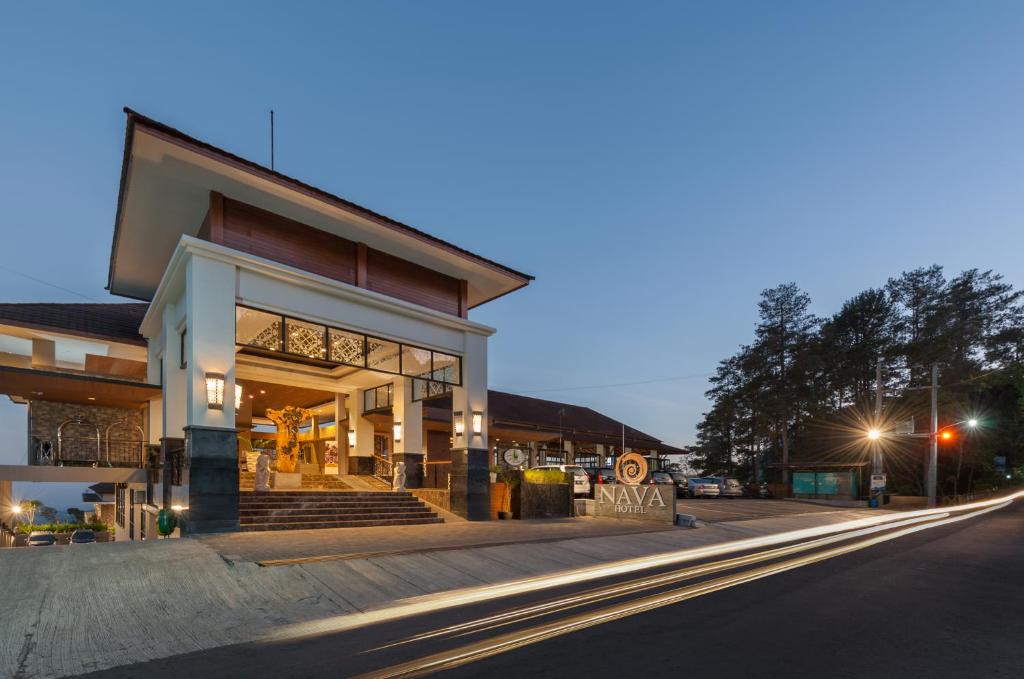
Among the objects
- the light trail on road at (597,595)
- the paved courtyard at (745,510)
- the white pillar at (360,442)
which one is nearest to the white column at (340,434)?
the white pillar at (360,442)

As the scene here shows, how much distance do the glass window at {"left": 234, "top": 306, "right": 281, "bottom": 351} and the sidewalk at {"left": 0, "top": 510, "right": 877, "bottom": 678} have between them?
5407 millimetres

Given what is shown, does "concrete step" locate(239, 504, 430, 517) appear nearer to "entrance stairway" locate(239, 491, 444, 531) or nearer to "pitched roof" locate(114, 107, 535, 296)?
"entrance stairway" locate(239, 491, 444, 531)

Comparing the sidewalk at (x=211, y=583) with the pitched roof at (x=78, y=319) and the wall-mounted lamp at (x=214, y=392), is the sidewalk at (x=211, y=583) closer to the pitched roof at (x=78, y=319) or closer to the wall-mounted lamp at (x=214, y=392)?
the wall-mounted lamp at (x=214, y=392)

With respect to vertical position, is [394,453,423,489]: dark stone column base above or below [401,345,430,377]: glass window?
below

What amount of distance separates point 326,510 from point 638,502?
30.4ft

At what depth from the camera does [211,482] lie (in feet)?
42.8

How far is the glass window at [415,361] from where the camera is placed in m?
19.0

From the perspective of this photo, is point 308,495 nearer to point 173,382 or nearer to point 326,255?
point 173,382

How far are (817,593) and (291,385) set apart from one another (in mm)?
19647

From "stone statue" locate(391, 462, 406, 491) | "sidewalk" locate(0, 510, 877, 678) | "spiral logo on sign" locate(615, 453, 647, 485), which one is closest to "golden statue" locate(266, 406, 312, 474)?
"stone statue" locate(391, 462, 406, 491)

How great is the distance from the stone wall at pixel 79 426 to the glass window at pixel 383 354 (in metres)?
9.31

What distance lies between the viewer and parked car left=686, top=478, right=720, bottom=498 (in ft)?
116

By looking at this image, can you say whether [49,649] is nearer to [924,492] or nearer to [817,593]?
A: [817,593]

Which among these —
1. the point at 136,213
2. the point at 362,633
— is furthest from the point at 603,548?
the point at 136,213
